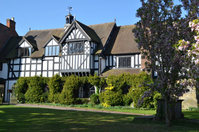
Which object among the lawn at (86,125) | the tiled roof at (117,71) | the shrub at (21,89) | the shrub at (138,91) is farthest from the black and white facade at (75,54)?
the lawn at (86,125)

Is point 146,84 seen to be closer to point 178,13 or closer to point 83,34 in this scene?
point 178,13

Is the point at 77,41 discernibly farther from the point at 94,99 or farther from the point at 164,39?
the point at 164,39

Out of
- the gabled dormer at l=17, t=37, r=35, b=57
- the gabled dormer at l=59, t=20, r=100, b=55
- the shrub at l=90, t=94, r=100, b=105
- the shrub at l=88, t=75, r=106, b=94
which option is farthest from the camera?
the gabled dormer at l=17, t=37, r=35, b=57

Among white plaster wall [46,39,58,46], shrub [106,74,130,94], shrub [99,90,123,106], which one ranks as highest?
white plaster wall [46,39,58,46]

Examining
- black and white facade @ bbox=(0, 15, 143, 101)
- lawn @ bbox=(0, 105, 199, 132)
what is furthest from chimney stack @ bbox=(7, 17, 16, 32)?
lawn @ bbox=(0, 105, 199, 132)

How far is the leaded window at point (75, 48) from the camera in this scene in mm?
26516

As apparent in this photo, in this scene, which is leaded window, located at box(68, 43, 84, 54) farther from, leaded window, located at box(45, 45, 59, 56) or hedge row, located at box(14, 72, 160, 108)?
hedge row, located at box(14, 72, 160, 108)

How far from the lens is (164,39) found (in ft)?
33.1

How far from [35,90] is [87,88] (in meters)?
6.54

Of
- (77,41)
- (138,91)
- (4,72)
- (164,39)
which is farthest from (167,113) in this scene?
(4,72)

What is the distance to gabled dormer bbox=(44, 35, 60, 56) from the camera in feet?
93.9

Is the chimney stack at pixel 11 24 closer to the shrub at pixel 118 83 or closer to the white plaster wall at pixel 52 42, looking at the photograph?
the white plaster wall at pixel 52 42

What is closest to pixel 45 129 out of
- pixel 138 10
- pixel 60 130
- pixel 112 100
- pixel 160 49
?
pixel 60 130

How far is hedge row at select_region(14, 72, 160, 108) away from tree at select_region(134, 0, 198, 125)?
30.6 ft
